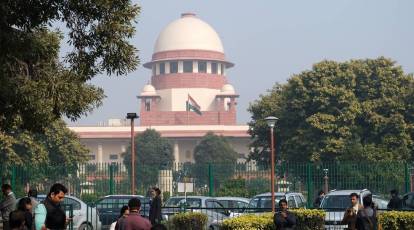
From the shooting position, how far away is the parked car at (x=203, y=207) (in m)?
22.3

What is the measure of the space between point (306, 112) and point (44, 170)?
2537cm

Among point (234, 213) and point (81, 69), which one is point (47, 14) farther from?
point (234, 213)

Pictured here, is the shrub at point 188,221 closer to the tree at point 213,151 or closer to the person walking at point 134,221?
the person walking at point 134,221

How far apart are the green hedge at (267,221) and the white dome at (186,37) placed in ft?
365

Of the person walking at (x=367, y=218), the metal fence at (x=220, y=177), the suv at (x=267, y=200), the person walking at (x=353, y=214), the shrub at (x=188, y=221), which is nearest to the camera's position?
the person walking at (x=367, y=218)

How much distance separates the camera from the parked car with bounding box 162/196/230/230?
879 inches

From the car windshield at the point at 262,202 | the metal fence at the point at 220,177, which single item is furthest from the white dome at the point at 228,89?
the car windshield at the point at 262,202

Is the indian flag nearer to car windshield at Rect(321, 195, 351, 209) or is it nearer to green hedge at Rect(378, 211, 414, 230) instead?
car windshield at Rect(321, 195, 351, 209)

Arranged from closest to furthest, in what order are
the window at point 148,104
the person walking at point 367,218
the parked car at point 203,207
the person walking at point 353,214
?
the person walking at point 367,218 → the person walking at point 353,214 → the parked car at point 203,207 → the window at point 148,104

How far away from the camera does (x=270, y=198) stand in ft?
91.1

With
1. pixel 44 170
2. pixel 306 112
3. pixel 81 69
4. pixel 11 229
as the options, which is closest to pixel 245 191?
pixel 44 170

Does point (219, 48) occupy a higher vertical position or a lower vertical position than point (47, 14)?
higher

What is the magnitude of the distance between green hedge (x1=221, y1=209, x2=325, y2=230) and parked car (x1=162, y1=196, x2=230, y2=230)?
12.4 feet

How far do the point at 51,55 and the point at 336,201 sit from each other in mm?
10405
